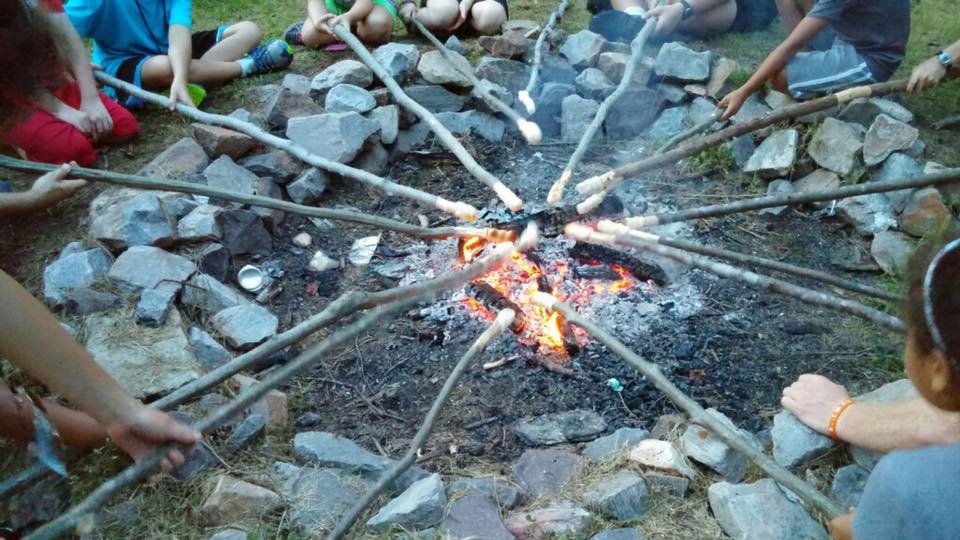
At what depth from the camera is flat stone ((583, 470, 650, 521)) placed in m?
2.62

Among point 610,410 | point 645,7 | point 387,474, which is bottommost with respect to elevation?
point 610,410

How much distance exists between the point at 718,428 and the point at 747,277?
32.0 inches

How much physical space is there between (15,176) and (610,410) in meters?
3.87

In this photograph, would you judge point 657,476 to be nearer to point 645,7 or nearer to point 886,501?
point 886,501

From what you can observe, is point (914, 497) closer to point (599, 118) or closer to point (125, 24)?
point (599, 118)

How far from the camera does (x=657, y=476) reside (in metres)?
2.72

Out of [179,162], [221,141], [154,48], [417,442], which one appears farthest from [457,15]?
[417,442]

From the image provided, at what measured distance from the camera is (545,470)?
9.34ft

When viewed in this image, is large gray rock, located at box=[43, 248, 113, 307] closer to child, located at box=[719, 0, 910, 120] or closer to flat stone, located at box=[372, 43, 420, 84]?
flat stone, located at box=[372, 43, 420, 84]

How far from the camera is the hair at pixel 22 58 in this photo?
2498mm

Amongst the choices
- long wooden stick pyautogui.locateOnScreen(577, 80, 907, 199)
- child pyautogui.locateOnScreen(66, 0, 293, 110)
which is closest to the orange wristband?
long wooden stick pyautogui.locateOnScreen(577, 80, 907, 199)

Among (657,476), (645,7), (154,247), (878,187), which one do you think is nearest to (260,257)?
(154,247)

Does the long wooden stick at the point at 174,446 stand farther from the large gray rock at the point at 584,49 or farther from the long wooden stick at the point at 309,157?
the large gray rock at the point at 584,49

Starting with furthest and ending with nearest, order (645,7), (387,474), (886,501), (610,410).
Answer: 1. (645,7)
2. (610,410)
3. (387,474)
4. (886,501)
